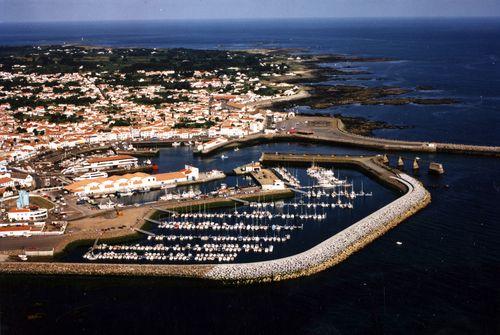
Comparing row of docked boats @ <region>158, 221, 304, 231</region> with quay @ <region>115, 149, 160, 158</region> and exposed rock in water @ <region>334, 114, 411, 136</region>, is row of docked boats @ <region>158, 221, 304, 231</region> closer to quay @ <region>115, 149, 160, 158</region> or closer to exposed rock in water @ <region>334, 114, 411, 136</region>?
quay @ <region>115, 149, 160, 158</region>

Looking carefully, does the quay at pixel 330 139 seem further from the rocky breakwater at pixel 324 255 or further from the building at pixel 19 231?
the building at pixel 19 231

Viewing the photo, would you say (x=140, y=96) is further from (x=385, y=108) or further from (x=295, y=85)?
(x=385, y=108)

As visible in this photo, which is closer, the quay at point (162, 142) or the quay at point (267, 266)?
the quay at point (267, 266)

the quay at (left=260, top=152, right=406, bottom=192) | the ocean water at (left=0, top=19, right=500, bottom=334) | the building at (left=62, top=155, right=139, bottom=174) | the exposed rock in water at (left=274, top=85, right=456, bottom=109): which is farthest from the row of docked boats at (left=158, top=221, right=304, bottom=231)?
the exposed rock in water at (left=274, top=85, right=456, bottom=109)

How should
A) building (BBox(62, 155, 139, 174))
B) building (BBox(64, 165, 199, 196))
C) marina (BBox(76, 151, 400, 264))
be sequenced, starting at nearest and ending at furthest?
marina (BBox(76, 151, 400, 264)), building (BBox(64, 165, 199, 196)), building (BBox(62, 155, 139, 174))

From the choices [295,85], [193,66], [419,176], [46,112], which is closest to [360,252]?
[419,176]

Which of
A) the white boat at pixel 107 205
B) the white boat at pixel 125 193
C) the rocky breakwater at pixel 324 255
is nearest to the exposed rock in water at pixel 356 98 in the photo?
the white boat at pixel 125 193
